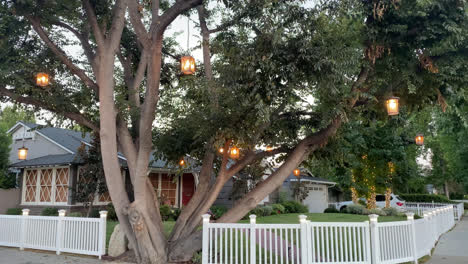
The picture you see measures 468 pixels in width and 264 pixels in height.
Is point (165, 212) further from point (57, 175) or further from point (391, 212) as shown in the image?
point (391, 212)

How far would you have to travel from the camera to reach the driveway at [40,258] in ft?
26.3

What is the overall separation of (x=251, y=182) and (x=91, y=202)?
8.33 m

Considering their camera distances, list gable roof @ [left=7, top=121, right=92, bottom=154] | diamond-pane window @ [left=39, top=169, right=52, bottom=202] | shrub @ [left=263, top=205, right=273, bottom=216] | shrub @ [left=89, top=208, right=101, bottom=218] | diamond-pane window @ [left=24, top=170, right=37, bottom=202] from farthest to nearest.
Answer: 1. shrub @ [left=263, top=205, right=273, bottom=216]
2. gable roof @ [left=7, top=121, right=92, bottom=154]
3. diamond-pane window @ [left=24, top=170, right=37, bottom=202]
4. diamond-pane window @ [left=39, top=169, right=52, bottom=202]
5. shrub @ [left=89, top=208, right=101, bottom=218]

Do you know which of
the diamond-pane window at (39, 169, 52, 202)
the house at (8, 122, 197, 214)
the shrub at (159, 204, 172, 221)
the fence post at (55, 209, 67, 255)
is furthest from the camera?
the diamond-pane window at (39, 169, 52, 202)

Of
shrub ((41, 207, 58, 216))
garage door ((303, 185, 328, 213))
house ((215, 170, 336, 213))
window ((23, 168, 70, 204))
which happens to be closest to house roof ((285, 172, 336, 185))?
house ((215, 170, 336, 213))

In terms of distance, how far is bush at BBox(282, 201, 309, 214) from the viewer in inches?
845

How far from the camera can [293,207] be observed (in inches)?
854

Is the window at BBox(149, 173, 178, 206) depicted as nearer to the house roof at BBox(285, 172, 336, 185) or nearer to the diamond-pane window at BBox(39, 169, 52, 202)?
the diamond-pane window at BBox(39, 169, 52, 202)

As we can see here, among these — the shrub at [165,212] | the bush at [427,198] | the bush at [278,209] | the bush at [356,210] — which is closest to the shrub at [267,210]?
the bush at [278,209]

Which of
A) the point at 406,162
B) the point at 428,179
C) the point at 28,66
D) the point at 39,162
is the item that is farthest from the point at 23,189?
the point at 428,179

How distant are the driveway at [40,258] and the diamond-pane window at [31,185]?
790 centimetres

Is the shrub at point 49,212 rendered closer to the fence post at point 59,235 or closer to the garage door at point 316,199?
the fence post at point 59,235

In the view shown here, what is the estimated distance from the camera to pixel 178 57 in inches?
444

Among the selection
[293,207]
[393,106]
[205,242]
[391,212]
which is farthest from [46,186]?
[391,212]
